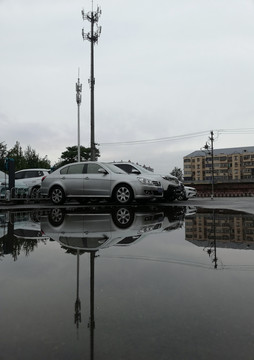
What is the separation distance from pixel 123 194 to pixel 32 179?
26.9 ft

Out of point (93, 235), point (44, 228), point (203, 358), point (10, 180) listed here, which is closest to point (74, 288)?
point (203, 358)

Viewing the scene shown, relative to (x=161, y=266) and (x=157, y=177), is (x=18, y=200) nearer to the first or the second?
(x=157, y=177)

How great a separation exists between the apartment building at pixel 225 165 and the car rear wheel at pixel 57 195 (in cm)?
11705

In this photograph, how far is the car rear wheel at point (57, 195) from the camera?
11.9 m

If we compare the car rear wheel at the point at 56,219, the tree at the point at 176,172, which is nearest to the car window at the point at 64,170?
the car rear wheel at the point at 56,219

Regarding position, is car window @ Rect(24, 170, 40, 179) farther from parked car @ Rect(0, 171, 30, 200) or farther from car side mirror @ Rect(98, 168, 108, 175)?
car side mirror @ Rect(98, 168, 108, 175)

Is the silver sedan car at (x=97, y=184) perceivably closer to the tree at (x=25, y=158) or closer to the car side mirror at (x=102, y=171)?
the car side mirror at (x=102, y=171)

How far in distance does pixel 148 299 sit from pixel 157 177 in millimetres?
10644

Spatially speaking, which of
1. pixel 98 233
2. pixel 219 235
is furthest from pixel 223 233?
pixel 98 233

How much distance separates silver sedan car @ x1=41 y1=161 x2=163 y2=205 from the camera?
10.8 meters

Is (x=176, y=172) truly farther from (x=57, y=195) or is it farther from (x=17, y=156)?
(x=57, y=195)

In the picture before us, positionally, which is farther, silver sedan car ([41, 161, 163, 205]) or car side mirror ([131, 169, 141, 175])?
car side mirror ([131, 169, 141, 175])

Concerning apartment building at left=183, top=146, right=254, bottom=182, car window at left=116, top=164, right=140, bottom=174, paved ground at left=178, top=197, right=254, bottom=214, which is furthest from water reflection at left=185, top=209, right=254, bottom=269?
apartment building at left=183, top=146, right=254, bottom=182

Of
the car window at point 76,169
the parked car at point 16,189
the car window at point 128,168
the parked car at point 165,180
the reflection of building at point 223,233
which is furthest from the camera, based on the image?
the parked car at point 16,189
